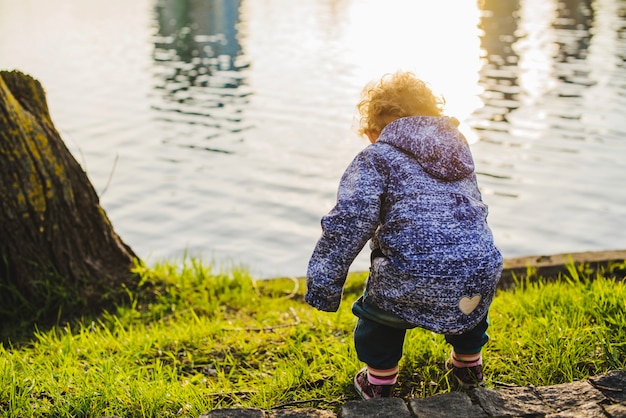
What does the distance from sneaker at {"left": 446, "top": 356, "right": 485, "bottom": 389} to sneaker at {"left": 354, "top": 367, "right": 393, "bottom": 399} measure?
0.32m

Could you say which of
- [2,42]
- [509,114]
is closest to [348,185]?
[509,114]

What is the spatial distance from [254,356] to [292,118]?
27.1ft

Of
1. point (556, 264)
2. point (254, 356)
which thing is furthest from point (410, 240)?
point (556, 264)

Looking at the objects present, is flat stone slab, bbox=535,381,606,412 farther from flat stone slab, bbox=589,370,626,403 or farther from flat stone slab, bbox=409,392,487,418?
flat stone slab, bbox=409,392,487,418

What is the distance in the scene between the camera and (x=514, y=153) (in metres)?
9.70

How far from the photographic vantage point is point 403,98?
9.64 ft

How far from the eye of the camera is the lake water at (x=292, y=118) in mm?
7422

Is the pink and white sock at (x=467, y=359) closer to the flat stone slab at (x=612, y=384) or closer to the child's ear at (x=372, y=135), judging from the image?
the flat stone slab at (x=612, y=384)

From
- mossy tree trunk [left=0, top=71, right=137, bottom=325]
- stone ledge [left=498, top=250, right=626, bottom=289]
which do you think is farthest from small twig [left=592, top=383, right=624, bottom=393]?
mossy tree trunk [left=0, top=71, right=137, bottom=325]

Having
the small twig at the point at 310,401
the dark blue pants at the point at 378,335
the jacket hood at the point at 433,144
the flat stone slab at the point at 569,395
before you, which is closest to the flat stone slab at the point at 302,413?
the small twig at the point at 310,401

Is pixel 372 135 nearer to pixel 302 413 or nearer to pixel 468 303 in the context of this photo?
pixel 468 303

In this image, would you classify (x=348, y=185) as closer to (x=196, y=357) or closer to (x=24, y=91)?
(x=196, y=357)

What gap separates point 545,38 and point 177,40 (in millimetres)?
11332

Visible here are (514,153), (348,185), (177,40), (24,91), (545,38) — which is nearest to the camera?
(348,185)
